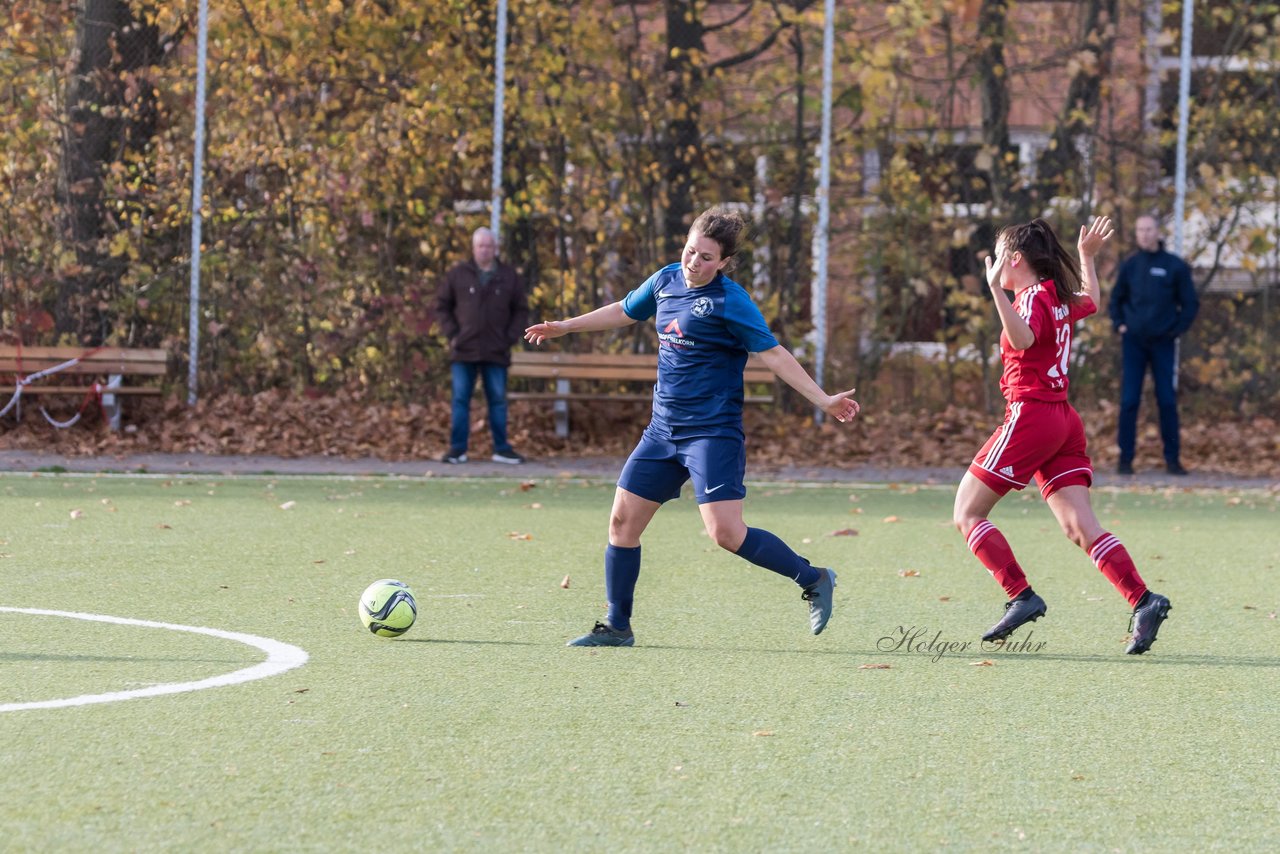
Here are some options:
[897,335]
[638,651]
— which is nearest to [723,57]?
[897,335]

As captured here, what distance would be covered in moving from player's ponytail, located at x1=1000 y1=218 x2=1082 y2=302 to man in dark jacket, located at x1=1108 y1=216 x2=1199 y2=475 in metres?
8.28

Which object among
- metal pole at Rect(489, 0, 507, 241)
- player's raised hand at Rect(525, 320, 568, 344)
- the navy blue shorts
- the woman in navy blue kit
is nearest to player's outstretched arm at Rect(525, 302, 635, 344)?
player's raised hand at Rect(525, 320, 568, 344)

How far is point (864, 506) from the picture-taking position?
1267cm

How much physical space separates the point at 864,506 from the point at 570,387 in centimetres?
489

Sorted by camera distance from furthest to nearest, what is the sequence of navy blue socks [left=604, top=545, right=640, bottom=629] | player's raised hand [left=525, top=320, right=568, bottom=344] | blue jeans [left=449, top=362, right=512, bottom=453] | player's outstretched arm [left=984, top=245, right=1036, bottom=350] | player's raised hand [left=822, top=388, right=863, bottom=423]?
1. blue jeans [left=449, top=362, right=512, bottom=453]
2. player's raised hand [left=525, top=320, right=568, bottom=344]
3. navy blue socks [left=604, top=545, right=640, bottom=629]
4. player's outstretched arm [left=984, top=245, right=1036, bottom=350]
5. player's raised hand [left=822, top=388, right=863, bottom=423]

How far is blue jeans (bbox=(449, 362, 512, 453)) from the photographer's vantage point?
15258mm

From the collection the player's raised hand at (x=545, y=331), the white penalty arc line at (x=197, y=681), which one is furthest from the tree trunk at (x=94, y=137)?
the player's raised hand at (x=545, y=331)

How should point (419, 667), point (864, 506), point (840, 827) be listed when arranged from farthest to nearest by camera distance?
point (864, 506) → point (419, 667) → point (840, 827)

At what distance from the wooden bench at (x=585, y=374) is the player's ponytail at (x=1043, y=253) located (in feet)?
31.6

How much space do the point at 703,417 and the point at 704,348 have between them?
25cm

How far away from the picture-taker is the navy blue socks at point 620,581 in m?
6.85

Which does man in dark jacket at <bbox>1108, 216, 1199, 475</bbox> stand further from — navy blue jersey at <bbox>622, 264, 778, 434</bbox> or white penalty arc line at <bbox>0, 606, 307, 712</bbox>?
white penalty arc line at <bbox>0, 606, 307, 712</bbox>

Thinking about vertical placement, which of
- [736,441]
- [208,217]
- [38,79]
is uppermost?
[38,79]

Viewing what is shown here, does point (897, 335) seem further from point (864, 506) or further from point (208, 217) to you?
point (208, 217)
